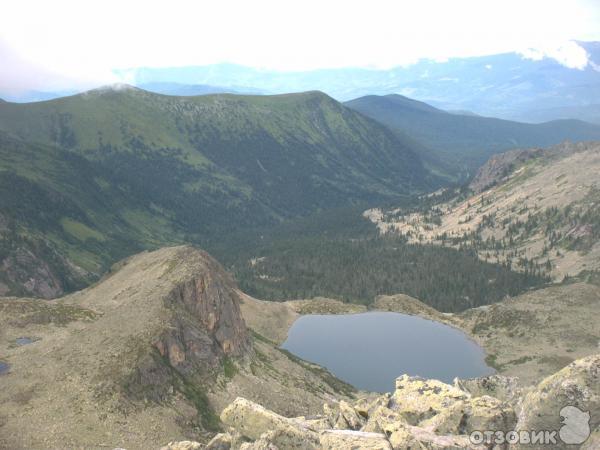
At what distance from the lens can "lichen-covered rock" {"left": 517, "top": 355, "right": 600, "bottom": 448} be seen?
37156mm

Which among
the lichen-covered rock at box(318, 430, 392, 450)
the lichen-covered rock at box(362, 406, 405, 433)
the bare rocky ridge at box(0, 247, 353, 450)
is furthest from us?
the bare rocky ridge at box(0, 247, 353, 450)

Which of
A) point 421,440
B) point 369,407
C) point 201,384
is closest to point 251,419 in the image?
point 369,407

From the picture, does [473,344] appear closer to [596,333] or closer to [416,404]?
[596,333]

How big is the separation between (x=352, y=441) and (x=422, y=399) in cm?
1507

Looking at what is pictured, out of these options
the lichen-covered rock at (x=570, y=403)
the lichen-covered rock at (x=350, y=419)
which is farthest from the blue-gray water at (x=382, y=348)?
the lichen-covered rock at (x=570, y=403)

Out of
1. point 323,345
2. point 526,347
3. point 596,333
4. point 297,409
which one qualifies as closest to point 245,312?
point 323,345

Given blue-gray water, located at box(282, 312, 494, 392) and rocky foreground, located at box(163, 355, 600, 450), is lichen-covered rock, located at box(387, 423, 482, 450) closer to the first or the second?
rocky foreground, located at box(163, 355, 600, 450)

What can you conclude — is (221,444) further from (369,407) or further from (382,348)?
(382,348)

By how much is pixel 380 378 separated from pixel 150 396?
80.0m

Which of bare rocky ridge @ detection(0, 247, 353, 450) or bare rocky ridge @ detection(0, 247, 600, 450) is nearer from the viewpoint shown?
bare rocky ridge @ detection(0, 247, 600, 450)

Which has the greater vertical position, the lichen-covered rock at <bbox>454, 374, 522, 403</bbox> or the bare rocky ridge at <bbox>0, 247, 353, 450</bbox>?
the lichen-covered rock at <bbox>454, 374, 522, 403</bbox>

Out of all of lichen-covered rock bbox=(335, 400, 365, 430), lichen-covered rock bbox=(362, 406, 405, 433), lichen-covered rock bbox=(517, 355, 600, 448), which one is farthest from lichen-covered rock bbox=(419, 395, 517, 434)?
lichen-covered rock bbox=(335, 400, 365, 430)

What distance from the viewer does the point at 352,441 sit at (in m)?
43.1

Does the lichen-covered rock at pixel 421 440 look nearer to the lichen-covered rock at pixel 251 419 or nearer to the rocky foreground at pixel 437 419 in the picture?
the rocky foreground at pixel 437 419
